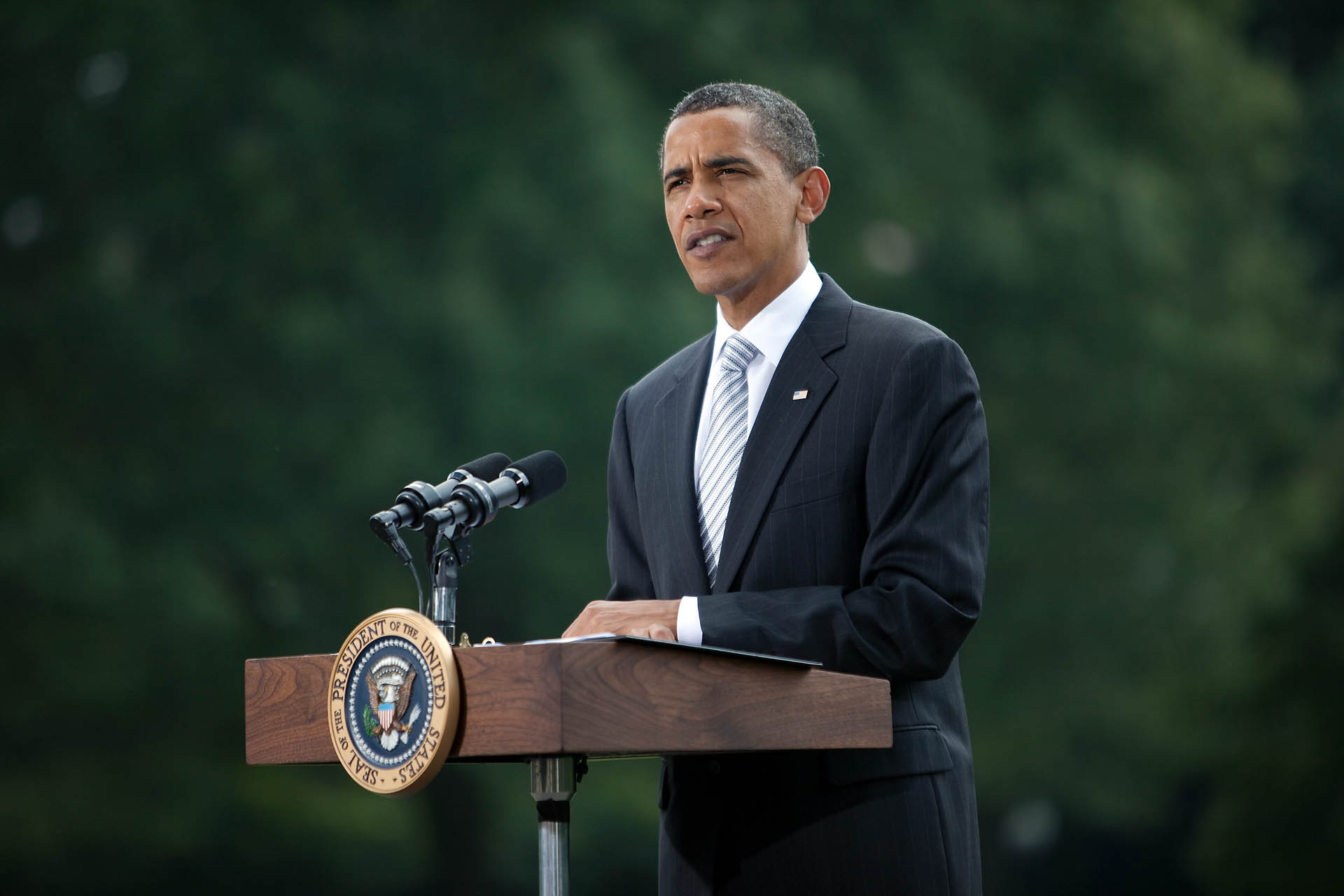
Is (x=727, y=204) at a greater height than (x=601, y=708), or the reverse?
(x=727, y=204)

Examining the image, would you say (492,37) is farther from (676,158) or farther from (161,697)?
(676,158)

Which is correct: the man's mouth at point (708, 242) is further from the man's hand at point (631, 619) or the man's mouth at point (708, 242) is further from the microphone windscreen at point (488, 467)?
the man's hand at point (631, 619)

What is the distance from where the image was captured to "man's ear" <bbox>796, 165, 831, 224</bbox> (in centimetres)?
254

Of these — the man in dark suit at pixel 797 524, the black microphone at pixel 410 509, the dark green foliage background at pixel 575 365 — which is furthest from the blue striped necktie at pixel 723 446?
the dark green foliage background at pixel 575 365

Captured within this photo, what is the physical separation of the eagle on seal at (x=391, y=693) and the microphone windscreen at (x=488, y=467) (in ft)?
1.19

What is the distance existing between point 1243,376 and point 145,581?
669 centimetres

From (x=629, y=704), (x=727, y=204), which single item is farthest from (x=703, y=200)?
(x=629, y=704)

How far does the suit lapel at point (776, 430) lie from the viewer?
2221 millimetres

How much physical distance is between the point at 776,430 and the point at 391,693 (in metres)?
0.82

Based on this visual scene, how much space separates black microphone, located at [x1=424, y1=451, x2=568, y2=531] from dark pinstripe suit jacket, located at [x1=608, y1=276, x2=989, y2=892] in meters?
0.28

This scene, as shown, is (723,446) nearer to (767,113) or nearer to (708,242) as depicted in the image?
(708,242)

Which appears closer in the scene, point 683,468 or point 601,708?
point 601,708

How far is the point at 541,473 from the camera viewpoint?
2.07 m

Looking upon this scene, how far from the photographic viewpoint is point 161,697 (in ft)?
26.0
